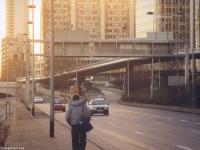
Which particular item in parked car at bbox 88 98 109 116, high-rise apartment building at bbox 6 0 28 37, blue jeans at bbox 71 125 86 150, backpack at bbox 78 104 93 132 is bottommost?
parked car at bbox 88 98 109 116

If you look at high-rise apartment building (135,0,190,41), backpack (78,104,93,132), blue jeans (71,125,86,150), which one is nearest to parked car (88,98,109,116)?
blue jeans (71,125,86,150)

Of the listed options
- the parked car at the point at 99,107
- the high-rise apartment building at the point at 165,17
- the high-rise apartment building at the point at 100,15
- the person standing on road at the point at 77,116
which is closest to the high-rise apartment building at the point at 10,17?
the high-rise apartment building at the point at 165,17

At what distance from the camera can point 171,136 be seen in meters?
27.3

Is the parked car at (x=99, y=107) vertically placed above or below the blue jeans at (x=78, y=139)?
below

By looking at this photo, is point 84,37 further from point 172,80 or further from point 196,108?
point 196,108

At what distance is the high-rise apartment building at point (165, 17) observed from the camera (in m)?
A: 149

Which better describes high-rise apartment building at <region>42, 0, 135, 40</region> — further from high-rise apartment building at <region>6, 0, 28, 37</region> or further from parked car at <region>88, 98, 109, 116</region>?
parked car at <region>88, 98, 109, 116</region>

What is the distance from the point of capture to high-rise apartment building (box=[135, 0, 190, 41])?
149 m

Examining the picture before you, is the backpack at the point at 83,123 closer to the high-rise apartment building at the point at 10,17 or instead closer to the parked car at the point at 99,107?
the parked car at the point at 99,107

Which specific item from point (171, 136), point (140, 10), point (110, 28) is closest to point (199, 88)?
point (171, 136)

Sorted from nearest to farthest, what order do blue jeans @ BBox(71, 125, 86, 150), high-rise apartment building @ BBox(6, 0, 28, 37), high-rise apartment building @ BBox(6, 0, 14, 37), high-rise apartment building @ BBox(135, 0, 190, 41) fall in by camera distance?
blue jeans @ BBox(71, 125, 86, 150) → high-rise apartment building @ BBox(6, 0, 28, 37) → high-rise apartment building @ BBox(6, 0, 14, 37) → high-rise apartment building @ BBox(135, 0, 190, 41)

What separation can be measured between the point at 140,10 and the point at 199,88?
102 m

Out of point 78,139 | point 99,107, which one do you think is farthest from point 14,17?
point 78,139

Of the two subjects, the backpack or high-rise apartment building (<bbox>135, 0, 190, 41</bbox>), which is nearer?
the backpack
